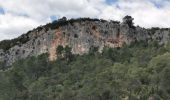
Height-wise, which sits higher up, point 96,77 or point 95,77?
point 96,77

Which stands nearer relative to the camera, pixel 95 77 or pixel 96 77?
pixel 96 77

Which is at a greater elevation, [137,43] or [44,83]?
[137,43]

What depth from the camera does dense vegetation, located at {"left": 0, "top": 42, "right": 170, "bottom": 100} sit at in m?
94.3

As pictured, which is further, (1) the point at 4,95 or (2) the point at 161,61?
(2) the point at 161,61

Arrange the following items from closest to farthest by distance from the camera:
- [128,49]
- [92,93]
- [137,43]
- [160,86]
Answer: [92,93]
[160,86]
[128,49]
[137,43]

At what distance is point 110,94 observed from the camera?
284 feet

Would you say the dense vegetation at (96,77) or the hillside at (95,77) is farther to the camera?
the hillside at (95,77)

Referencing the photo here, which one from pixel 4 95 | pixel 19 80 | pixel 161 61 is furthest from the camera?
pixel 19 80

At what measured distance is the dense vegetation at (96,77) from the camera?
309 feet

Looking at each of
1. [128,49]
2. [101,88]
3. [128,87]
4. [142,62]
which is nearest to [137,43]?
[128,49]

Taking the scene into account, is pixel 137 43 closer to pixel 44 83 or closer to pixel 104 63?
pixel 104 63

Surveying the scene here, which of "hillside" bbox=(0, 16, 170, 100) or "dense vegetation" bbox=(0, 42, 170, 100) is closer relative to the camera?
"dense vegetation" bbox=(0, 42, 170, 100)

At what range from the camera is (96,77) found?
114m

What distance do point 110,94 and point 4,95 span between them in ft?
97.9
